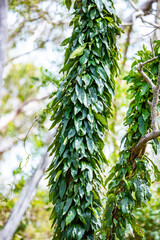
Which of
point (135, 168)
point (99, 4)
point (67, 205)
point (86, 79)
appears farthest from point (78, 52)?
point (67, 205)

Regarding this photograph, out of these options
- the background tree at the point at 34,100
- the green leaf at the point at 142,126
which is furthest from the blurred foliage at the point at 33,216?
the green leaf at the point at 142,126

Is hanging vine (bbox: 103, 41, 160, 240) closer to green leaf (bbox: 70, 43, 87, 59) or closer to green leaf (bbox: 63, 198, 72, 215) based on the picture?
green leaf (bbox: 63, 198, 72, 215)

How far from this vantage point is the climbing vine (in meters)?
1.70

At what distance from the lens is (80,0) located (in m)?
2.04

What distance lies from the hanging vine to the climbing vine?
105 millimetres

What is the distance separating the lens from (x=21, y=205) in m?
3.56

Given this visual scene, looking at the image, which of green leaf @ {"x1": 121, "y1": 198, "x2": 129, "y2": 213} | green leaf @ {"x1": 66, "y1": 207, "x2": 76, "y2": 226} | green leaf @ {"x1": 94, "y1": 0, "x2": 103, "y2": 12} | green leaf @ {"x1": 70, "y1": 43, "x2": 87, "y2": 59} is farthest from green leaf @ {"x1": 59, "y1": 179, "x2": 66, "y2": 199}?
green leaf @ {"x1": 94, "y1": 0, "x2": 103, "y2": 12}

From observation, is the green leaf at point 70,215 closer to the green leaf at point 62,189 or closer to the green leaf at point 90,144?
the green leaf at point 62,189

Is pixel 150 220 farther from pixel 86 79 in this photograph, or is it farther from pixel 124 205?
pixel 86 79

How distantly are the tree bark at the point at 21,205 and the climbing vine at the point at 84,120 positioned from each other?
6.09ft

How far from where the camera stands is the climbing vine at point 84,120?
1.70 m

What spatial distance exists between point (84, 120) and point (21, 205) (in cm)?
226

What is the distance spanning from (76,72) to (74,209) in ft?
2.98

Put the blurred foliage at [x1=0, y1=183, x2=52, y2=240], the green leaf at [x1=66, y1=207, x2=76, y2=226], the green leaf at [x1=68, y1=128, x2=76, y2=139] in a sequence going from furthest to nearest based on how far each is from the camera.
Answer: the blurred foliage at [x1=0, y1=183, x2=52, y2=240] < the green leaf at [x1=68, y1=128, x2=76, y2=139] < the green leaf at [x1=66, y1=207, x2=76, y2=226]
